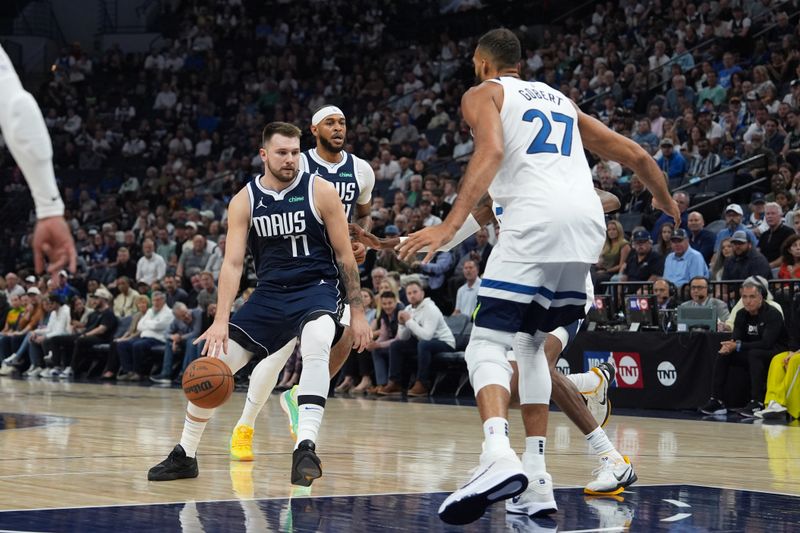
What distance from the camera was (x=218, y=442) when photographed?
28.6 feet

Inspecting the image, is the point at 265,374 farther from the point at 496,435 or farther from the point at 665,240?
the point at 665,240

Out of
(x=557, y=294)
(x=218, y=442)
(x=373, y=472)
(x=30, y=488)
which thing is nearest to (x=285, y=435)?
(x=218, y=442)

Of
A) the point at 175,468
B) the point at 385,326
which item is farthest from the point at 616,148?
the point at 385,326

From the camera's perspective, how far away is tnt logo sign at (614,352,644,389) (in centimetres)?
1304

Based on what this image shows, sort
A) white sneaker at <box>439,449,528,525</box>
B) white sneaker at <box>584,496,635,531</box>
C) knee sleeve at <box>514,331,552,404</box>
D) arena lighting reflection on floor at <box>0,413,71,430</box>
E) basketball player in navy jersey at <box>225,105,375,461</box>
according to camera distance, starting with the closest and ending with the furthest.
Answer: white sneaker at <box>439,449,528,525</box>
white sneaker at <box>584,496,635,531</box>
knee sleeve at <box>514,331,552,404</box>
basketball player in navy jersey at <box>225,105,375,461</box>
arena lighting reflection on floor at <box>0,413,71,430</box>

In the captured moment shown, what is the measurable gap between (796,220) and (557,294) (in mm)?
8733

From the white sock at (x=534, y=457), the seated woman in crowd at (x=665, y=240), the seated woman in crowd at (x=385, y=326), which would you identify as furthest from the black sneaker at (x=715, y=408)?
the white sock at (x=534, y=457)

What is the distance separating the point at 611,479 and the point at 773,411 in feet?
20.6

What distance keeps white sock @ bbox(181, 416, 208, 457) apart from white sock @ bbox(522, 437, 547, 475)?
2.10m

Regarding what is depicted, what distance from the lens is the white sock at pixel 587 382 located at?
7.61 m

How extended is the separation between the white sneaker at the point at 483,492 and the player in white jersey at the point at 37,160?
1.90 meters

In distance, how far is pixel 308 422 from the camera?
6.43m

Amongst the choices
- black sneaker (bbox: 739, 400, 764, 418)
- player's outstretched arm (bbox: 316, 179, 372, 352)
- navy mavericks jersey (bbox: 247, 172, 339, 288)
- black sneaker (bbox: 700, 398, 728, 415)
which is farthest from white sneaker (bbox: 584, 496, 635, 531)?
black sneaker (bbox: 700, 398, 728, 415)

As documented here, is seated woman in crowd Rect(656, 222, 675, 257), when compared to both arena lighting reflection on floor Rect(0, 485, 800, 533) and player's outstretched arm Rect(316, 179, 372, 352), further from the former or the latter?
arena lighting reflection on floor Rect(0, 485, 800, 533)
